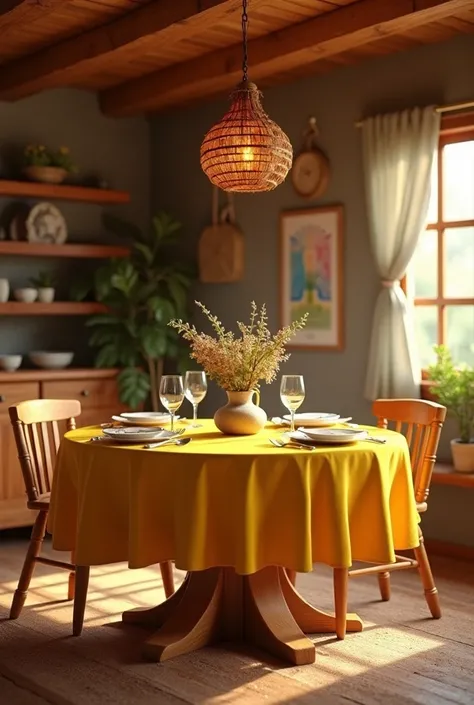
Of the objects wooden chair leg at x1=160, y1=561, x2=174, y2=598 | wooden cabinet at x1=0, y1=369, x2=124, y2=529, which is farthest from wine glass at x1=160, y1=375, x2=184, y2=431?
wooden cabinet at x1=0, y1=369, x2=124, y2=529

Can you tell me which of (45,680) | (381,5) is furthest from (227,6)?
(45,680)

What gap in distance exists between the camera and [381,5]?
4.36 metres

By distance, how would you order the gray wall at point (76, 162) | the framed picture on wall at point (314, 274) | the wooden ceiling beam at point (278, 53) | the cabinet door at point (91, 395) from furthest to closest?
the gray wall at point (76, 162), the cabinet door at point (91, 395), the framed picture on wall at point (314, 274), the wooden ceiling beam at point (278, 53)

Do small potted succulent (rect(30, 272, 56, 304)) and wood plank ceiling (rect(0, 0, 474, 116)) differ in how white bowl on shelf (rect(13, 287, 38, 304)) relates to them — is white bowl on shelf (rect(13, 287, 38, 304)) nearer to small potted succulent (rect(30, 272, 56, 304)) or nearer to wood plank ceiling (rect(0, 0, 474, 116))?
small potted succulent (rect(30, 272, 56, 304))

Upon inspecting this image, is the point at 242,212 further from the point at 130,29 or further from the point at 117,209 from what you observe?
the point at 130,29

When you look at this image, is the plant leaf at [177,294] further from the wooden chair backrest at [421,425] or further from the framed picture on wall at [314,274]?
the wooden chair backrest at [421,425]

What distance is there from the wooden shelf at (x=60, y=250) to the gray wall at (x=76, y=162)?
190 mm

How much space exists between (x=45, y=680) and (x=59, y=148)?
12.0 ft

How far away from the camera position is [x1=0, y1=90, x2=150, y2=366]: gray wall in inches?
235

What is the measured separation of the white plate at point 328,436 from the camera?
3.37 metres

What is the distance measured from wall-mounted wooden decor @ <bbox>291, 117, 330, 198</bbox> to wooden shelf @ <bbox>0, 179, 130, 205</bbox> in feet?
3.76

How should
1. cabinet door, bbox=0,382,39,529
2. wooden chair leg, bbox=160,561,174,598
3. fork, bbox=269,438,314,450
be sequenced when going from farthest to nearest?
1. cabinet door, bbox=0,382,39,529
2. wooden chair leg, bbox=160,561,174,598
3. fork, bbox=269,438,314,450

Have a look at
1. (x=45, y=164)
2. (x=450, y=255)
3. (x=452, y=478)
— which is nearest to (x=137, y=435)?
(x=452, y=478)

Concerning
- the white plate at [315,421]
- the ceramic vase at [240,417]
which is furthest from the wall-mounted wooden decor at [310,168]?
the ceramic vase at [240,417]
